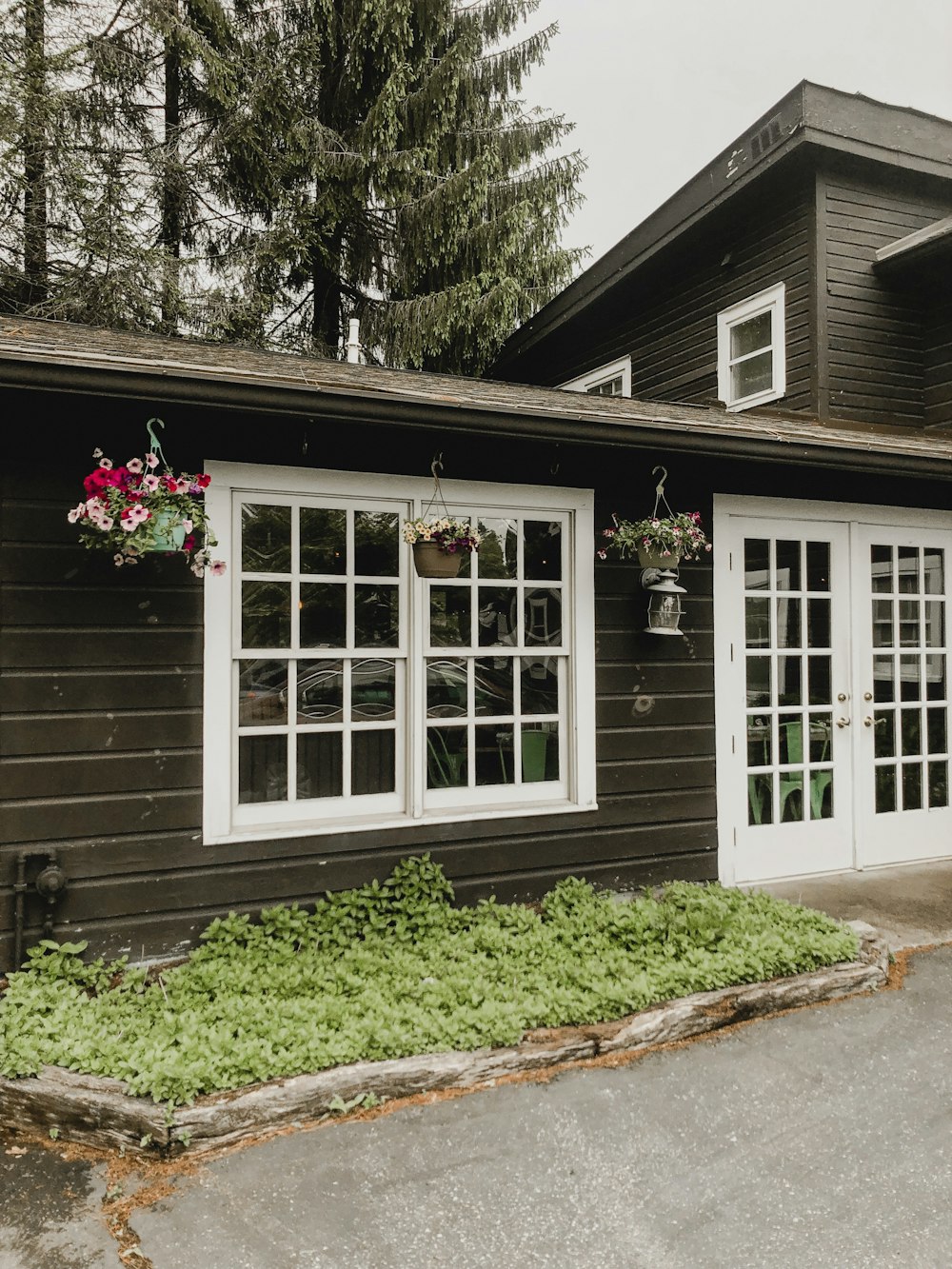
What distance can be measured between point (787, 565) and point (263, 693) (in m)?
3.03

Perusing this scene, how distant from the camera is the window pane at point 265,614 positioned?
11.7 feet

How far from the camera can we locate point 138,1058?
250 cm

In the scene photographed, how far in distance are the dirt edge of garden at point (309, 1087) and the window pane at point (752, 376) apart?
5.19 meters

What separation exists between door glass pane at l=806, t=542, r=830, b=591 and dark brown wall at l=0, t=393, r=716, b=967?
2073mm

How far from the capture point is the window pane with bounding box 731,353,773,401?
6.76 meters

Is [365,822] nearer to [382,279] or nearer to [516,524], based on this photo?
[516,524]

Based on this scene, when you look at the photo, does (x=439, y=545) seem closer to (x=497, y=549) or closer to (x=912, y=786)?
(x=497, y=549)

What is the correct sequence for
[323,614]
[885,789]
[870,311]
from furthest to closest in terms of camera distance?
[870,311] → [885,789] → [323,614]

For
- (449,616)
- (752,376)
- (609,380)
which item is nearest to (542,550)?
(449,616)

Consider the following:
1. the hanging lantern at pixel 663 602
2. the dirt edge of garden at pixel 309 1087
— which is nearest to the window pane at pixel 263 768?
the dirt edge of garden at pixel 309 1087

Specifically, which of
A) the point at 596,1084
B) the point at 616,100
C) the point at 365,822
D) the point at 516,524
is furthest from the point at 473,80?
the point at 616,100

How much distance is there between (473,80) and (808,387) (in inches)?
292

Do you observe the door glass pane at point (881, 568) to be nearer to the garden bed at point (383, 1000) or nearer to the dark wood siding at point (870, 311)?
the dark wood siding at point (870, 311)

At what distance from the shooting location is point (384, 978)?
10.3ft
